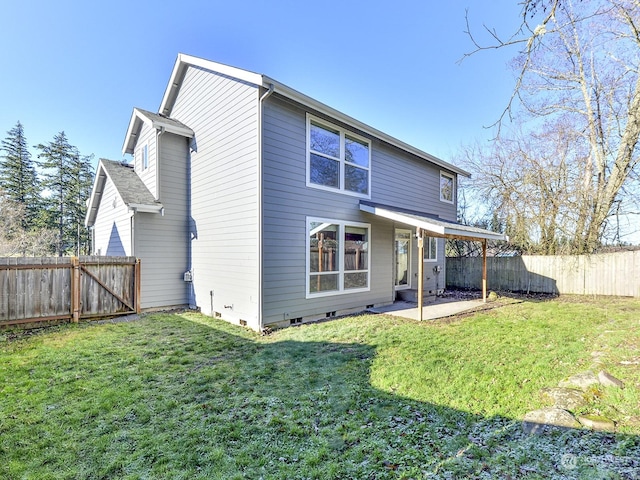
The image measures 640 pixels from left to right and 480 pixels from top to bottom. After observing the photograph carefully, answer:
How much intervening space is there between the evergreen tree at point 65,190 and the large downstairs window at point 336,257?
2854 centimetres

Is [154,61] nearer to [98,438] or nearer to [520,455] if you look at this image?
[98,438]

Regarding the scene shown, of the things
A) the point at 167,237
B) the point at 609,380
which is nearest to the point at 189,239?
the point at 167,237

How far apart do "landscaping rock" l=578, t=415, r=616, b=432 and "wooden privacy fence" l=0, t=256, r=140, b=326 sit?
9.32 metres

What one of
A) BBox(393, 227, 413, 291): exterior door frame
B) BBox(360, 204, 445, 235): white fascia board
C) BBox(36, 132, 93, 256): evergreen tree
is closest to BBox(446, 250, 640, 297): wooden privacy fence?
BBox(393, 227, 413, 291): exterior door frame

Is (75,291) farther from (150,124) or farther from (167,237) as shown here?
(150,124)

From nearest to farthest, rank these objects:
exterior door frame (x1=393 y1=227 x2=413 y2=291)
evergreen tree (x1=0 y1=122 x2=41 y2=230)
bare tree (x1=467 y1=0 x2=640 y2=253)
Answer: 1. exterior door frame (x1=393 y1=227 x2=413 y2=291)
2. bare tree (x1=467 y1=0 x2=640 y2=253)
3. evergreen tree (x1=0 y1=122 x2=41 y2=230)

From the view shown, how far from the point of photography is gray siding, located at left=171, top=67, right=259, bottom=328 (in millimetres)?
6945

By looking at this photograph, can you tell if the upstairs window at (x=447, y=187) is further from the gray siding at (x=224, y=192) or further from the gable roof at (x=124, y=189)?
the gable roof at (x=124, y=189)

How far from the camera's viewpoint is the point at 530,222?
1391 cm

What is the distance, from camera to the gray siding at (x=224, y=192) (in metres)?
6.95

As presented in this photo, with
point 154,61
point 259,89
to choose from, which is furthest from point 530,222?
point 154,61

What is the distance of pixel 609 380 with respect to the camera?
3.79 m

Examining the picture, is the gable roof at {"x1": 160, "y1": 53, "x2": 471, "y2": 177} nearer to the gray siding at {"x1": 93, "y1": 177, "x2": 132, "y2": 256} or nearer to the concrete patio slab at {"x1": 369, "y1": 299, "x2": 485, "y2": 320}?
the gray siding at {"x1": 93, "y1": 177, "x2": 132, "y2": 256}

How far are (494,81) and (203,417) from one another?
6.43m
